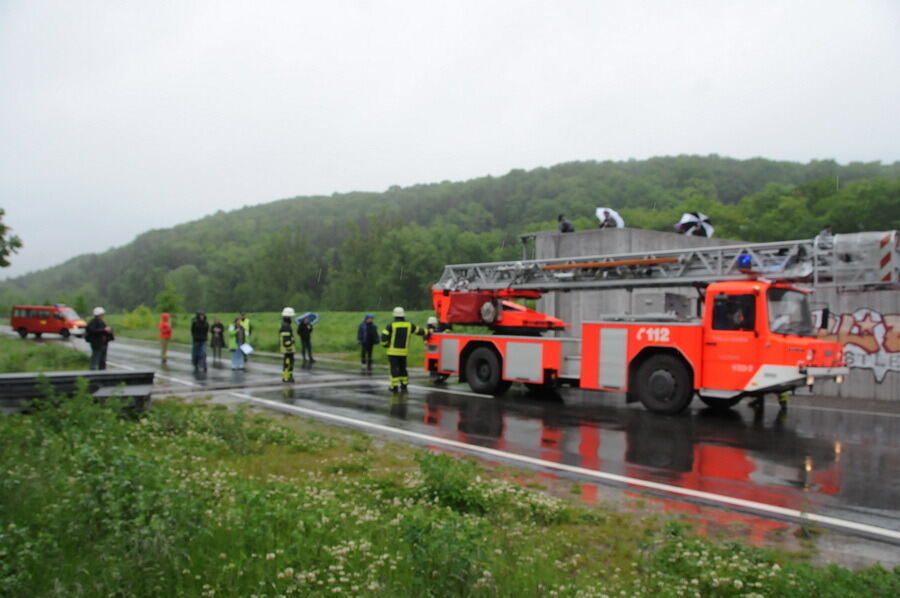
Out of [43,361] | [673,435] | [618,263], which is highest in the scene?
[618,263]

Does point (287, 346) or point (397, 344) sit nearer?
point (397, 344)

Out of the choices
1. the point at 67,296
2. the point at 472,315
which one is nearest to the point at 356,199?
the point at 67,296

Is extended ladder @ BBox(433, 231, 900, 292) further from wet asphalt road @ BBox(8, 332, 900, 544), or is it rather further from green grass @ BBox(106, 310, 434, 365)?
green grass @ BBox(106, 310, 434, 365)

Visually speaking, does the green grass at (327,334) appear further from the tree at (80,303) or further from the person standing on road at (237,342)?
the tree at (80,303)

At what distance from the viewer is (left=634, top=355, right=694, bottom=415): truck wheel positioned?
11.6 meters

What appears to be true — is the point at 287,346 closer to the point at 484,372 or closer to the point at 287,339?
the point at 287,339

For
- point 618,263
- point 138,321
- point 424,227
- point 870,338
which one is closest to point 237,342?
point 618,263

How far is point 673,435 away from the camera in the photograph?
10.0 meters

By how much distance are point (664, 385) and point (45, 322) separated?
35190 mm

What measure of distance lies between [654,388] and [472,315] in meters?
4.95

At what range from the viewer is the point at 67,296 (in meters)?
65.4

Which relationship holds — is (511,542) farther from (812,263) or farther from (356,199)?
(356,199)

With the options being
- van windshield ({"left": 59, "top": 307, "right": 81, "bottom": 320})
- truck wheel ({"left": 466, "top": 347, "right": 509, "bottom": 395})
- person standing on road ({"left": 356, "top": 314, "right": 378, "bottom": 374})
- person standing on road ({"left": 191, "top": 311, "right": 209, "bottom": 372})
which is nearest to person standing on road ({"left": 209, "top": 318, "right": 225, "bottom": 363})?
person standing on road ({"left": 191, "top": 311, "right": 209, "bottom": 372})

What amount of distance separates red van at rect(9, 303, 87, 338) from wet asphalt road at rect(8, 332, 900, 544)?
2375cm
